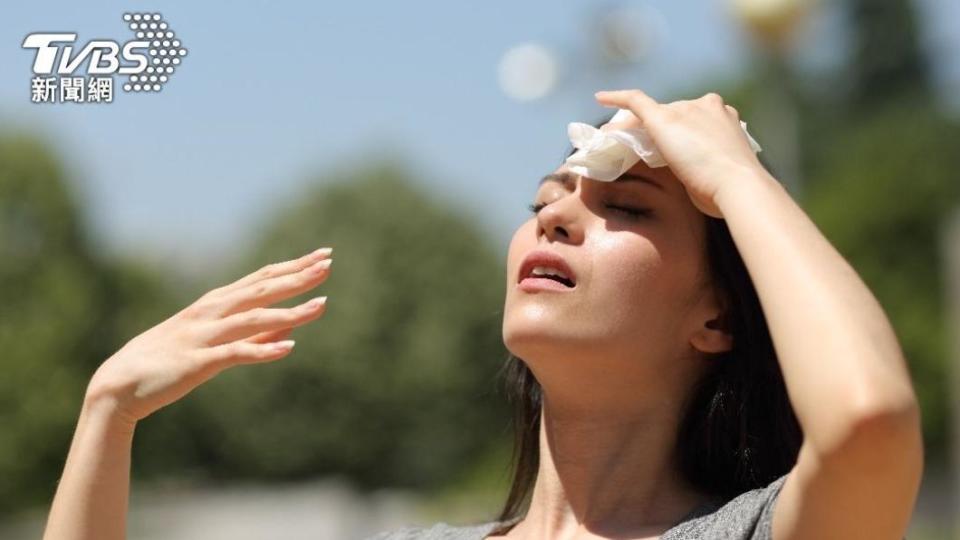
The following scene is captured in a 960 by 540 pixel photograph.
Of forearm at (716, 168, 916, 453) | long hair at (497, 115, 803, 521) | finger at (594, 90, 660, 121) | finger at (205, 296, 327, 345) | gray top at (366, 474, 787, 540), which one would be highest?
finger at (594, 90, 660, 121)

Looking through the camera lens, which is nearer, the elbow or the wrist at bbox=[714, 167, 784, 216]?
the elbow

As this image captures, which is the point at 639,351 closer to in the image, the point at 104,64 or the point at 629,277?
the point at 629,277

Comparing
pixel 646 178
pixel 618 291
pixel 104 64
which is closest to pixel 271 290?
pixel 618 291

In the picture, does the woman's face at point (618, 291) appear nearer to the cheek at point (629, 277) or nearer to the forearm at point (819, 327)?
the cheek at point (629, 277)

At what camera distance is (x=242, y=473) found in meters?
28.5

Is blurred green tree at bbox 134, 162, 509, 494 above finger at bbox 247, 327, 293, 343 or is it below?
below

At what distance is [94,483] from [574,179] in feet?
3.63

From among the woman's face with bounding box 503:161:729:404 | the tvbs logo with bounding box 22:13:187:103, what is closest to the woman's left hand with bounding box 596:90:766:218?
the woman's face with bounding box 503:161:729:404

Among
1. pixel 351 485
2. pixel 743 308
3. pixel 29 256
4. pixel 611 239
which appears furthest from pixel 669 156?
pixel 351 485

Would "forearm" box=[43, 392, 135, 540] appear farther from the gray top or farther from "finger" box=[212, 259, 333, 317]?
the gray top

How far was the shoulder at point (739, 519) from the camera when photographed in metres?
2.59

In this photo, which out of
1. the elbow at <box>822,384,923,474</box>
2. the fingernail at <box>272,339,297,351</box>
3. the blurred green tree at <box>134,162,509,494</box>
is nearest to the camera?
the elbow at <box>822,384,923,474</box>

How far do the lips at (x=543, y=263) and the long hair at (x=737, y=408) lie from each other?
29 cm

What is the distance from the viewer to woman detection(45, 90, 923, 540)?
2479 mm
